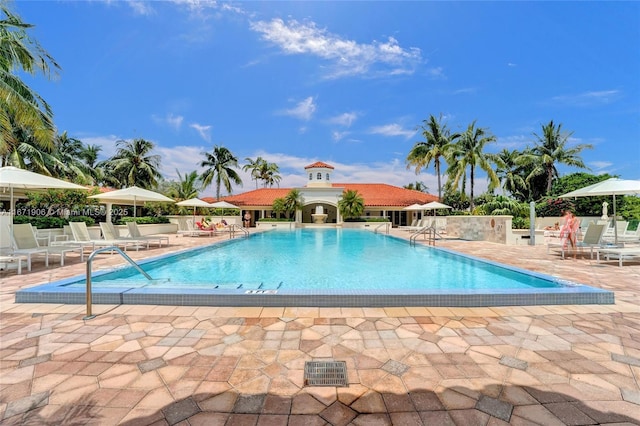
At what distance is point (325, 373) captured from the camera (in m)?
2.66

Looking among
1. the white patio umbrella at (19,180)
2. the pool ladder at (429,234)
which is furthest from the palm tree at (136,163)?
the pool ladder at (429,234)

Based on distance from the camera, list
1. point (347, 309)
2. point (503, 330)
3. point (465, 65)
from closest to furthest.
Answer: point (503, 330) → point (347, 309) → point (465, 65)

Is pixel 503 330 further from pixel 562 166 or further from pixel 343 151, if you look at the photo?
pixel 562 166

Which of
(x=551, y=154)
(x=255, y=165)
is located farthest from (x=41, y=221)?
(x=551, y=154)

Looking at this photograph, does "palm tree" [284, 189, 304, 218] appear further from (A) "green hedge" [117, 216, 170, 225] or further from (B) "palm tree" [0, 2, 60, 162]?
(B) "palm tree" [0, 2, 60, 162]

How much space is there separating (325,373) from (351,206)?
2595 centimetres

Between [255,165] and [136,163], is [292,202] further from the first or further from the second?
[255,165]

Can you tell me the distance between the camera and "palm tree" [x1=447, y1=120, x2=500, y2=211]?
917 inches

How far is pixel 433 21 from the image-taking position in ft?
43.9

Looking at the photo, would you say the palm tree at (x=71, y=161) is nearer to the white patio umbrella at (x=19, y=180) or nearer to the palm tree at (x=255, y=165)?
the palm tree at (x=255, y=165)

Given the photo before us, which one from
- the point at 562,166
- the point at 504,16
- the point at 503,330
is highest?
the point at 504,16

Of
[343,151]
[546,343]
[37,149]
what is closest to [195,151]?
[37,149]

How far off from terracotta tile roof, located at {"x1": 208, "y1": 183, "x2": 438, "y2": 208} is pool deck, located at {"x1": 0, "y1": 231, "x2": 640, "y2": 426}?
2795 cm

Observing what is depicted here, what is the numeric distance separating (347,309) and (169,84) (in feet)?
55.4
